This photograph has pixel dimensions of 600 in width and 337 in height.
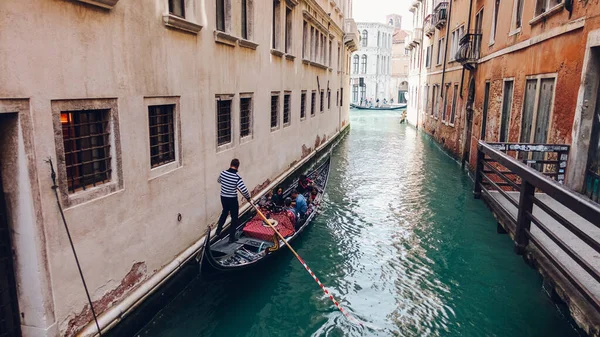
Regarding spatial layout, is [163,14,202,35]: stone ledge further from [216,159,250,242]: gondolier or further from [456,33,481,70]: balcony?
[456,33,481,70]: balcony

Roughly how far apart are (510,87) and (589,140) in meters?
4.01

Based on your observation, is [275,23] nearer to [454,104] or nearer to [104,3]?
[104,3]

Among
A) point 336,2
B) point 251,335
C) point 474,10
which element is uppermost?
point 336,2

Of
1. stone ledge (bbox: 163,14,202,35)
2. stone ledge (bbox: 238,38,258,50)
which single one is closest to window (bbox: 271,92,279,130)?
stone ledge (bbox: 238,38,258,50)

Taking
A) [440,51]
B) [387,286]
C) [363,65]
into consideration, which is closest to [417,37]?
[440,51]

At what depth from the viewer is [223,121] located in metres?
7.32

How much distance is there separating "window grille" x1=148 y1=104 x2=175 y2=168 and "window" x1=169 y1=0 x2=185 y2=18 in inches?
51.0

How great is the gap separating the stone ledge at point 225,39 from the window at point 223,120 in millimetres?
917

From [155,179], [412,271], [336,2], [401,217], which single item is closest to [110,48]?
[155,179]

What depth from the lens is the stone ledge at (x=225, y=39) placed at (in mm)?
6555

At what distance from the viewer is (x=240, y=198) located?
8.16 m

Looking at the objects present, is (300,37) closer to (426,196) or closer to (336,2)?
(426,196)

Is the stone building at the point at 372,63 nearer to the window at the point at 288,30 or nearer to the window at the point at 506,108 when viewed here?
the window at the point at 288,30

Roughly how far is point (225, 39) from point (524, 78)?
19.4 ft
